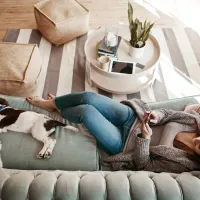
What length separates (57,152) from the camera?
147 cm

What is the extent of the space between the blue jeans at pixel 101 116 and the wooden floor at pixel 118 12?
146 centimetres

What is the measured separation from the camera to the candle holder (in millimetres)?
2094

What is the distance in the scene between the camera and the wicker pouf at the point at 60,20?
2.43 meters

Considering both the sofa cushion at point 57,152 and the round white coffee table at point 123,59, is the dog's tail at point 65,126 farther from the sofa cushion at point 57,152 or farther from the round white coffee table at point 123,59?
the round white coffee table at point 123,59

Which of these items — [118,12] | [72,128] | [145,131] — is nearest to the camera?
[145,131]

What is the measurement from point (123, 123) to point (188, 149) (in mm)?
403

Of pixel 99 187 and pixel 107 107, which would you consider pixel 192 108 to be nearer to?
pixel 107 107

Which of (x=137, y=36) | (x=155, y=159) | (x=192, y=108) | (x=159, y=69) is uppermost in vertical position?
(x=137, y=36)

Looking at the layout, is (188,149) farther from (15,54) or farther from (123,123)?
(15,54)

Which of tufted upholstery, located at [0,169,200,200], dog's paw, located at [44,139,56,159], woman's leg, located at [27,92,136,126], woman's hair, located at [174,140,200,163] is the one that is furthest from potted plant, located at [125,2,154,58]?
tufted upholstery, located at [0,169,200,200]

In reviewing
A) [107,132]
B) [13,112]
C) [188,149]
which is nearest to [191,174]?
[188,149]

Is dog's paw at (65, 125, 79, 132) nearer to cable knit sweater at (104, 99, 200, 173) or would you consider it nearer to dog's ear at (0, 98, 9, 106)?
cable knit sweater at (104, 99, 200, 173)

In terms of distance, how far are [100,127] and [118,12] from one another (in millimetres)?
1931

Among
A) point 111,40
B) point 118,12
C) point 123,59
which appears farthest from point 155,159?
point 118,12
